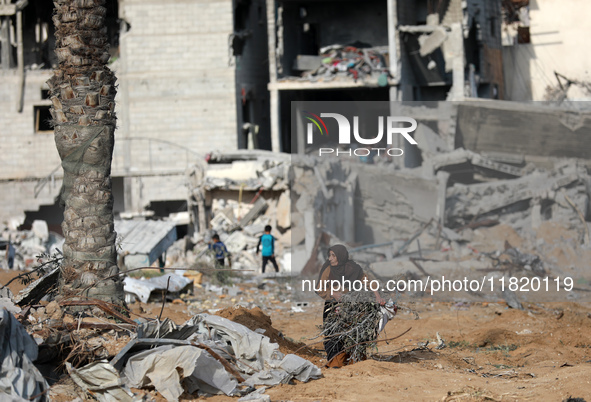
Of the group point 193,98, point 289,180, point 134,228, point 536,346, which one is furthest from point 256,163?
point 536,346

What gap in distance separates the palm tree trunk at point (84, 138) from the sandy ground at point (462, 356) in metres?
2.25

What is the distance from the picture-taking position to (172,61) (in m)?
25.9

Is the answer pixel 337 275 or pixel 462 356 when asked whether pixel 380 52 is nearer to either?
pixel 462 356

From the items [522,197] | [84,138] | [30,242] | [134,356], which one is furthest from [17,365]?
[30,242]

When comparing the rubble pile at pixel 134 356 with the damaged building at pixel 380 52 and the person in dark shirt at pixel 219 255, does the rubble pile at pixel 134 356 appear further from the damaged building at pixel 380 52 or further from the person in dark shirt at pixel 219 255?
the damaged building at pixel 380 52

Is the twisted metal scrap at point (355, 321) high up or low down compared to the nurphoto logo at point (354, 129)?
down

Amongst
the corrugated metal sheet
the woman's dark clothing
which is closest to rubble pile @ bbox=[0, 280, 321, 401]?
the woman's dark clothing

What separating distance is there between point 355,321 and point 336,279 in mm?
487

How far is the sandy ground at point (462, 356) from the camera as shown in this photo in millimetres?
6445

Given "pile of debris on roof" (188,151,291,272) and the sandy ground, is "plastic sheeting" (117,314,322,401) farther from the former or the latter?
"pile of debris on roof" (188,151,291,272)

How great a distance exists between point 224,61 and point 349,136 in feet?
53.6

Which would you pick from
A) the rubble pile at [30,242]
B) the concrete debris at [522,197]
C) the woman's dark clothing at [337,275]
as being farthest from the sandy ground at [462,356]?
the rubble pile at [30,242]

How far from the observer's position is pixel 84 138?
26.0 ft

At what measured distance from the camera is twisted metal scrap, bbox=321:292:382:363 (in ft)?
25.0
